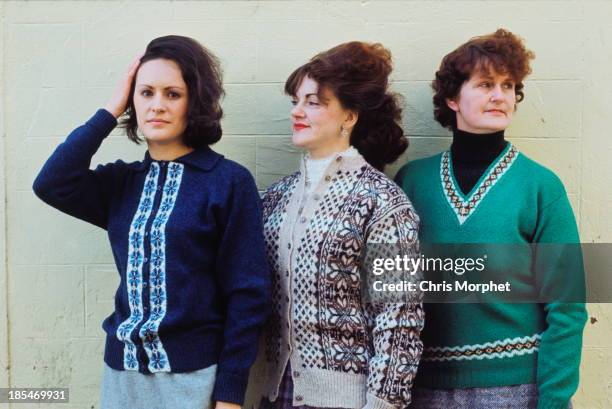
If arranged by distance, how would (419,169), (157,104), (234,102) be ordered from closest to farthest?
(157,104) < (419,169) < (234,102)

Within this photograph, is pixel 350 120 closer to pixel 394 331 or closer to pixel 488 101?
pixel 488 101

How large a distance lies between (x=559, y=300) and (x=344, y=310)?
0.66 m

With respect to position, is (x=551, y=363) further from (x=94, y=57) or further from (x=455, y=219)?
(x=94, y=57)

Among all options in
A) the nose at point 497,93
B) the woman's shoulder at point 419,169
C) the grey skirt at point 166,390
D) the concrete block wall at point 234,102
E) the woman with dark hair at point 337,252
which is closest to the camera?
the grey skirt at point 166,390

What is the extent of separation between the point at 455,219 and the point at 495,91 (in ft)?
1.43

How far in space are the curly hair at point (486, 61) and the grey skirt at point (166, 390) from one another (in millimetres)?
1216

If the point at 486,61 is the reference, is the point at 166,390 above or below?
A: below

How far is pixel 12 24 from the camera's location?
2.73m

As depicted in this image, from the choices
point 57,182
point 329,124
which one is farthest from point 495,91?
point 57,182

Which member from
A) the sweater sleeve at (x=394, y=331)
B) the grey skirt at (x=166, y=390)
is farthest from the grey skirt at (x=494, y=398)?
the grey skirt at (x=166, y=390)

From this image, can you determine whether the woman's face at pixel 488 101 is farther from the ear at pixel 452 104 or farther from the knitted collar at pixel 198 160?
the knitted collar at pixel 198 160

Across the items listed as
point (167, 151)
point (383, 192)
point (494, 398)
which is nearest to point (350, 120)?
point (383, 192)

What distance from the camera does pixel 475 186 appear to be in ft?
7.27

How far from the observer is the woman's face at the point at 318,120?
2.20 meters
